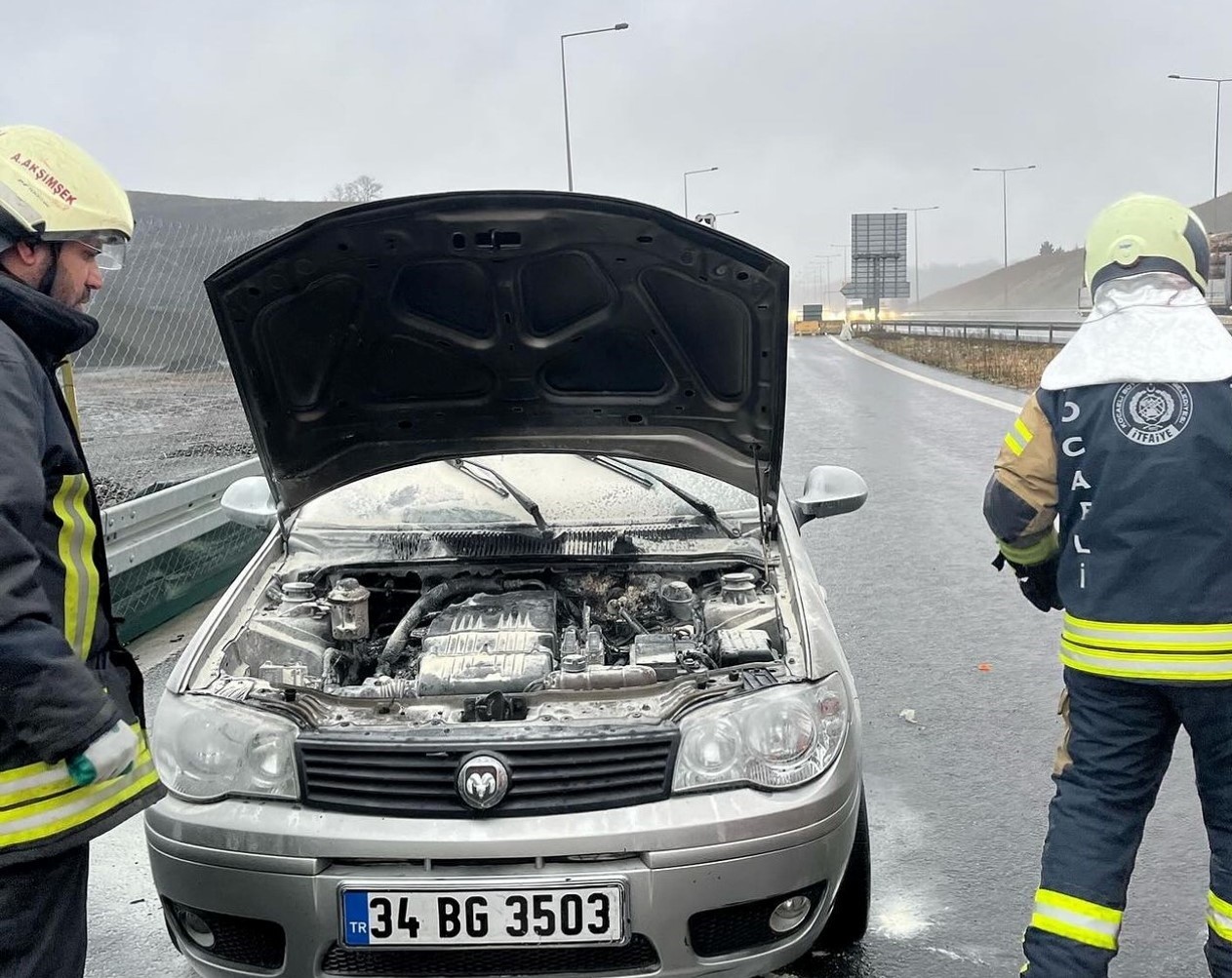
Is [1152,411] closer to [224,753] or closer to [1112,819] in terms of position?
[1112,819]

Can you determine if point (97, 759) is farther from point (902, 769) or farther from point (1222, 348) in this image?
point (902, 769)

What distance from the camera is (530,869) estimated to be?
7.98 feet

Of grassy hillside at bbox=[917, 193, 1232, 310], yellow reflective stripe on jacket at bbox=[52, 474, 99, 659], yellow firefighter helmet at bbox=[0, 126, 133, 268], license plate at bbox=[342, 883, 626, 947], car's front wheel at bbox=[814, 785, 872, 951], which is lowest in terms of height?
grassy hillside at bbox=[917, 193, 1232, 310]

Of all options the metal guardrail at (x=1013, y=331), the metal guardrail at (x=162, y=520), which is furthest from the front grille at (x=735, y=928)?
the metal guardrail at (x=1013, y=331)

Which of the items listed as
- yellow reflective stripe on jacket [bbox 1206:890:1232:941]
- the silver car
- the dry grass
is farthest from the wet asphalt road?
the dry grass

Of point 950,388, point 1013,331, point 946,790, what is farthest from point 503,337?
point 1013,331

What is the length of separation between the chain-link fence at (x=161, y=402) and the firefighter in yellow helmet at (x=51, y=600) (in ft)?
12.5

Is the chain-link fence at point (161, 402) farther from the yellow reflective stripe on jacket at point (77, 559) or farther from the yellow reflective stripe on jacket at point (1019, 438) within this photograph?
the yellow reflective stripe on jacket at point (1019, 438)

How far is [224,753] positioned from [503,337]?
62.2 inches

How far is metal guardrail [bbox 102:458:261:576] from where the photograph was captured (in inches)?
226

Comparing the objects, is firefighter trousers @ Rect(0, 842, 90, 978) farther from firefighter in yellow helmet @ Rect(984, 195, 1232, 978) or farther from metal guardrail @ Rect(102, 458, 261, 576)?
metal guardrail @ Rect(102, 458, 261, 576)

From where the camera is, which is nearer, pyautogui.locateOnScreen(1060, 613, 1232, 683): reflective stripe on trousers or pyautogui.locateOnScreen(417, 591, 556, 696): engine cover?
pyautogui.locateOnScreen(1060, 613, 1232, 683): reflective stripe on trousers

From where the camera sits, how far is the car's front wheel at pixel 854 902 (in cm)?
298

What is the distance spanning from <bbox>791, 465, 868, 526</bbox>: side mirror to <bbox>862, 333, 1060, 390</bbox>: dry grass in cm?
1299
